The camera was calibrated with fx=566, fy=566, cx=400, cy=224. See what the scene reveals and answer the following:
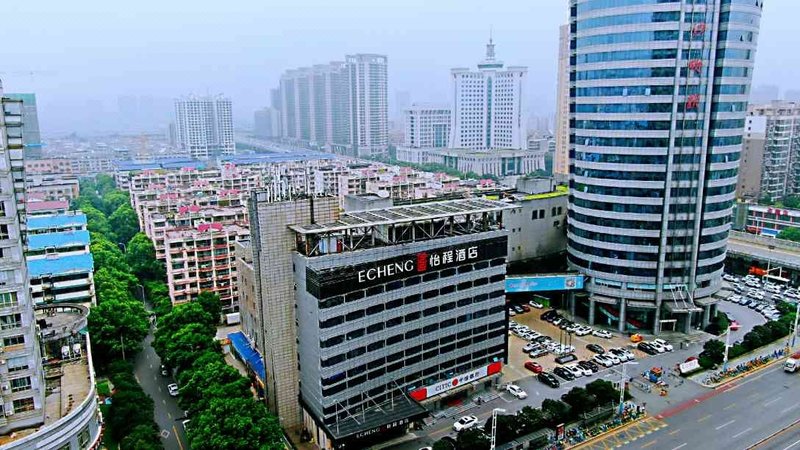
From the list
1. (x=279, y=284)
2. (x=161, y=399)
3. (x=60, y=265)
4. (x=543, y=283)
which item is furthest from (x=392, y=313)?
(x=60, y=265)

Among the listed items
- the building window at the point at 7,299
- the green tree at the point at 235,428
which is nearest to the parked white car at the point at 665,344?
the green tree at the point at 235,428

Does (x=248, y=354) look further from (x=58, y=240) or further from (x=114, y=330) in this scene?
(x=58, y=240)

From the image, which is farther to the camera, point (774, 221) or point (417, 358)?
point (774, 221)

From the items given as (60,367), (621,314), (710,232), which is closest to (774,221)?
(710,232)

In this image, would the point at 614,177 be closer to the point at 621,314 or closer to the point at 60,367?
the point at 621,314

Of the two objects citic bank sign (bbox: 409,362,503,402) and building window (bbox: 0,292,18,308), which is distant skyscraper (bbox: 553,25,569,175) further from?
building window (bbox: 0,292,18,308)
